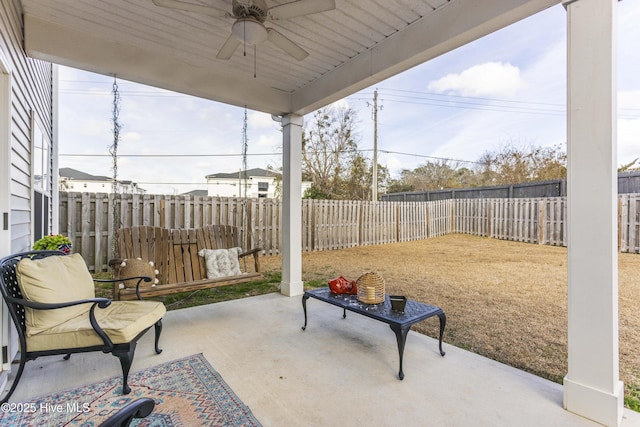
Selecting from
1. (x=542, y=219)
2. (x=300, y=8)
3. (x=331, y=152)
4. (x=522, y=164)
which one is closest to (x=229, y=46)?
(x=300, y=8)

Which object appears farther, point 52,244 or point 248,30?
point 52,244

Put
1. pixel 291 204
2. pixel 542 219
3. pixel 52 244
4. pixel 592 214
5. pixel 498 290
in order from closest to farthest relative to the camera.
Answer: pixel 592 214
pixel 52 244
pixel 291 204
pixel 498 290
pixel 542 219

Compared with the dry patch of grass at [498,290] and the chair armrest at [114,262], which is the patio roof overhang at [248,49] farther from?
the dry patch of grass at [498,290]

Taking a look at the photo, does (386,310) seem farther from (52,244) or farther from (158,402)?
(52,244)

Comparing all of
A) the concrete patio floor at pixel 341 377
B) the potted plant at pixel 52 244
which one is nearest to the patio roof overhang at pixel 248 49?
the potted plant at pixel 52 244

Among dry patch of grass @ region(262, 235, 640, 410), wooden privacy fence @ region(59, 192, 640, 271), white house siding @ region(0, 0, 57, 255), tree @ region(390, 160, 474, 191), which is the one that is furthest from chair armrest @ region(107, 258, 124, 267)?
tree @ region(390, 160, 474, 191)

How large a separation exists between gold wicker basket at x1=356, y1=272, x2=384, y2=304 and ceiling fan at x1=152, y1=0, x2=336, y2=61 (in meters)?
2.03

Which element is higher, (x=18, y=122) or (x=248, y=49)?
(x=248, y=49)

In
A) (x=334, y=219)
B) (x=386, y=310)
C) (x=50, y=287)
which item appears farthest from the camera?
(x=334, y=219)

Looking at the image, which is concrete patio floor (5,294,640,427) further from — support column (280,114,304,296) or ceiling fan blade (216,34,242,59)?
ceiling fan blade (216,34,242,59)

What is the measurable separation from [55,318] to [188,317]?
1.55 meters

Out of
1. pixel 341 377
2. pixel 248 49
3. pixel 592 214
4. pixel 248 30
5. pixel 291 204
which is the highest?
pixel 248 49

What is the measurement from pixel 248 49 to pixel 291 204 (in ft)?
6.56

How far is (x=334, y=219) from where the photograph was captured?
8.95m
